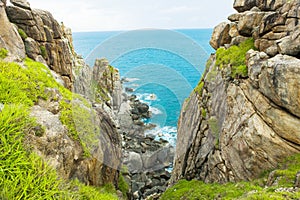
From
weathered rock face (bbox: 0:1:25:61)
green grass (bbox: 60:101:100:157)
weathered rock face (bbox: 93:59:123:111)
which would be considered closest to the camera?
green grass (bbox: 60:101:100:157)

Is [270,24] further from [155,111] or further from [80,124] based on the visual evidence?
[155,111]

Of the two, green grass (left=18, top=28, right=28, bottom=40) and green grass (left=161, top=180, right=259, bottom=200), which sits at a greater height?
green grass (left=18, top=28, right=28, bottom=40)

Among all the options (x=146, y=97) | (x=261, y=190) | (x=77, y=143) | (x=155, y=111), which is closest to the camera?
(x=77, y=143)

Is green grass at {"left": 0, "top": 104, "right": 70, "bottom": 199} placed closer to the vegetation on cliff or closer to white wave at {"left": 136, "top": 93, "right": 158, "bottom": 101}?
the vegetation on cliff

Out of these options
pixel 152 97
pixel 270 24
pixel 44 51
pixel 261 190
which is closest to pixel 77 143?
pixel 261 190

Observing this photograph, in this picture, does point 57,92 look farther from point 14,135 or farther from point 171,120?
point 171,120

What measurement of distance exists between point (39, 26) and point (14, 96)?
35.3 ft

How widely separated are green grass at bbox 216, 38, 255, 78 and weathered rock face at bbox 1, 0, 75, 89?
13561 millimetres

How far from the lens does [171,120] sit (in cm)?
3744

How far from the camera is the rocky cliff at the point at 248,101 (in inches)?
356

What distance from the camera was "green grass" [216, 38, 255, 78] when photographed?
1214cm

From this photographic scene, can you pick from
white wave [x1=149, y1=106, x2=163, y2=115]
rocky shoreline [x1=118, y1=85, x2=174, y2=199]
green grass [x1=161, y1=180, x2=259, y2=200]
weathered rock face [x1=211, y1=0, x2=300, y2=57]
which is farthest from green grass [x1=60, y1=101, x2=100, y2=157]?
white wave [x1=149, y1=106, x2=163, y2=115]

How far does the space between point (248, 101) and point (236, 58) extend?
3783mm

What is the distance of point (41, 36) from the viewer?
14734mm
